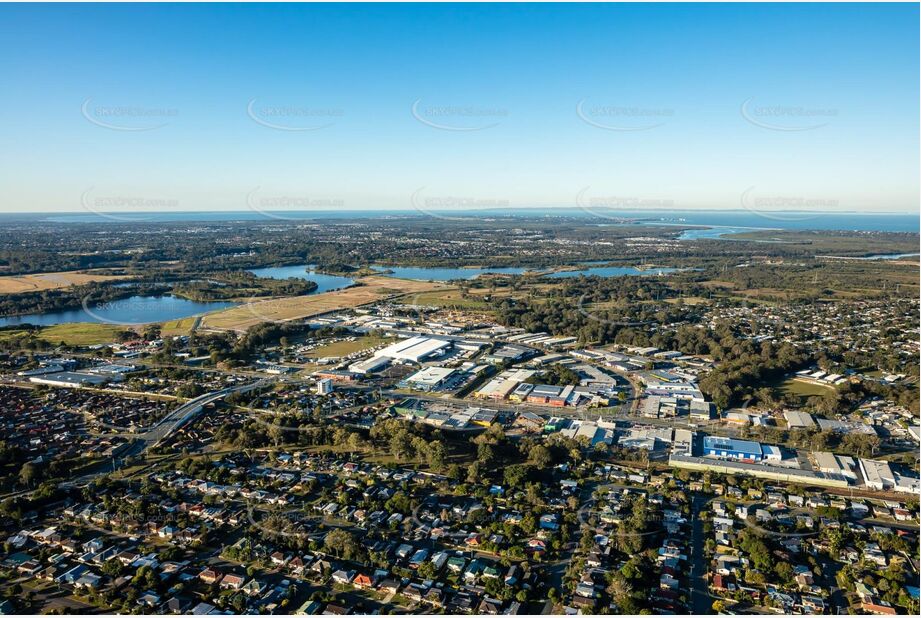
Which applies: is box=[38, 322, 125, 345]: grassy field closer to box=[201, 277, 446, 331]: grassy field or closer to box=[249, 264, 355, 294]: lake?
box=[201, 277, 446, 331]: grassy field

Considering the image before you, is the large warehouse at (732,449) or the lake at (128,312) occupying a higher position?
the lake at (128,312)

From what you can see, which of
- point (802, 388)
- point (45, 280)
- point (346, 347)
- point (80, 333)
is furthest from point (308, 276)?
point (802, 388)

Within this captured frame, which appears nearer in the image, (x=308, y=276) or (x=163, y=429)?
(x=163, y=429)

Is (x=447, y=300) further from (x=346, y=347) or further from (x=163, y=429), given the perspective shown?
(x=163, y=429)

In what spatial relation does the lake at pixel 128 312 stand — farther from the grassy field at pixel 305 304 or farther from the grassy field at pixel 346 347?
the grassy field at pixel 346 347

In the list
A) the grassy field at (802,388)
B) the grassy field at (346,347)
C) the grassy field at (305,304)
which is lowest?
the grassy field at (802,388)

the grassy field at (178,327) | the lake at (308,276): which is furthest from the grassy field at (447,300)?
the grassy field at (178,327)

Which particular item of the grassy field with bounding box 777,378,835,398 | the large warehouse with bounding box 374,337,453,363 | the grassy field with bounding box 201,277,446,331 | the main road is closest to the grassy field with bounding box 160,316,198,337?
the grassy field with bounding box 201,277,446,331
